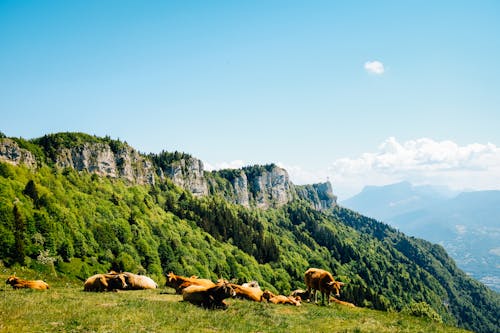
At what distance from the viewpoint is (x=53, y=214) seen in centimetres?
10088

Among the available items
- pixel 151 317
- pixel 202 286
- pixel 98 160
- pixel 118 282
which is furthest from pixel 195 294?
pixel 98 160

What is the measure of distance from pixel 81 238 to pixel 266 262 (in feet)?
387

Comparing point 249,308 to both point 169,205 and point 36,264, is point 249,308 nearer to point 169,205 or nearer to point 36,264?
point 36,264

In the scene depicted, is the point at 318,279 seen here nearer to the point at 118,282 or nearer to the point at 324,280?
the point at 324,280

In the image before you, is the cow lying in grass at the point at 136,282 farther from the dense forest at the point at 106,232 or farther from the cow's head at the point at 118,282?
the dense forest at the point at 106,232

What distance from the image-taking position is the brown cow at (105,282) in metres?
29.0

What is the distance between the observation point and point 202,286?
85.8 ft

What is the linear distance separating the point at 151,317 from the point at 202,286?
7.12m

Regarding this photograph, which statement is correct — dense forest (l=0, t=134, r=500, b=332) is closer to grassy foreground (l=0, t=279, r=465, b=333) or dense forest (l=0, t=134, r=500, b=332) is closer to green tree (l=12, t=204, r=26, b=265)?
green tree (l=12, t=204, r=26, b=265)

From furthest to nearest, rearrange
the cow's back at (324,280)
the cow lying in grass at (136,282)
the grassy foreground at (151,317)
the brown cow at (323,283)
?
the cow lying in grass at (136,282) → the cow's back at (324,280) → the brown cow at (323,283) → the grassy foreground at (151,317)

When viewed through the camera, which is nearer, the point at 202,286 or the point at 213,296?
the point at 213,296

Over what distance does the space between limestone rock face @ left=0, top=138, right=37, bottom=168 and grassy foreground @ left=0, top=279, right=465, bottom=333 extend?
113m

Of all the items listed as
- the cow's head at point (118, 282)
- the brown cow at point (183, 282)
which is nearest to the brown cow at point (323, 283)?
the brown cow at point (183, 282)

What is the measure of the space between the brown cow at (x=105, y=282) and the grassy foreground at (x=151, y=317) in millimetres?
3053
